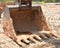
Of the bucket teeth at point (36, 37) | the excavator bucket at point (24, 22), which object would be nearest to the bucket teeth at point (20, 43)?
the excavator bucket at point (24, 22)

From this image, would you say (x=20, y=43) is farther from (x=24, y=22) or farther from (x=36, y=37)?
(x=24, y=22)

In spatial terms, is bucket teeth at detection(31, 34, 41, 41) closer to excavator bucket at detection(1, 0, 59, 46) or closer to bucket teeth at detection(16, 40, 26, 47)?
excavator bucket at detection(1, 0, 59, 46)

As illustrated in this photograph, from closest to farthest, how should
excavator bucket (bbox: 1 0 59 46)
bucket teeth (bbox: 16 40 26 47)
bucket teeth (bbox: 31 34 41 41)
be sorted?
bucket teeth (bbox: 16 40 26 47), excavator bucket (bbox: 1 0 59 46), bucket teeth (bbox: 31 34 41 41)

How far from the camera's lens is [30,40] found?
20.7 feet

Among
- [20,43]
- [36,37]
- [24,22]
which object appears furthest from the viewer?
[24,22]

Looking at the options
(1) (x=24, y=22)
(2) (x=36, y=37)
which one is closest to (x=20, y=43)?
(2) (x=36, y=37)

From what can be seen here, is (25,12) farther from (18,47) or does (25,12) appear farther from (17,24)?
(18,47)

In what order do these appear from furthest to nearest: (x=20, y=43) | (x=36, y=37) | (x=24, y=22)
→ 1. (x=24, y=22)
2. (x=36, y=37)
3. (x=20, y=43)

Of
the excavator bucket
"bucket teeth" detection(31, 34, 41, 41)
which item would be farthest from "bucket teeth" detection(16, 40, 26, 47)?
"bucket teeth" detection(31, 34, 41, 41)

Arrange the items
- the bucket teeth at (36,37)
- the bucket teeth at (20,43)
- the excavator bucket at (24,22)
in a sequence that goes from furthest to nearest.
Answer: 1. the bucket teeth at (36,37)
2. the excavator bucket at (24,22)
3. the bucket teeth at (20,43)

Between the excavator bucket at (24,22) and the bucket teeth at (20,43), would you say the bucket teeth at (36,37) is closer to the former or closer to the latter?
the excavator bucket at (24,22)

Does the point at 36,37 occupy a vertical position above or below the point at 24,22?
below

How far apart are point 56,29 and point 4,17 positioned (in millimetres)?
2152

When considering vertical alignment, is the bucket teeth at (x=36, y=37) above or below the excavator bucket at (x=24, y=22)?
below
